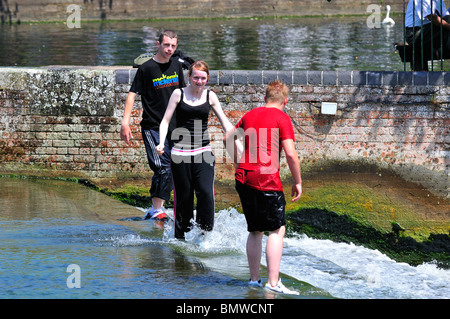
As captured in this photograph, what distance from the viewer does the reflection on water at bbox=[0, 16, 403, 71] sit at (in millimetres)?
15547

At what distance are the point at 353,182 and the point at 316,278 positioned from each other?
10.1 feet

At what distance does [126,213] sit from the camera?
8.21m

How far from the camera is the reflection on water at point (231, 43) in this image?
15.5m

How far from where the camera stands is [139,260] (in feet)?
20.1

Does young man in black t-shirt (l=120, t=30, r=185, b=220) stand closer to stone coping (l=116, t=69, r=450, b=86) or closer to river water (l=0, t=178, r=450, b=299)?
river water (l=0, t=178, r=450, b=299)

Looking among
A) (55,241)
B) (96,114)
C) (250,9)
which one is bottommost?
(55,241)

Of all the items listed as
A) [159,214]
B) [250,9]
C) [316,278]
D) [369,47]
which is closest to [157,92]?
[159,214]

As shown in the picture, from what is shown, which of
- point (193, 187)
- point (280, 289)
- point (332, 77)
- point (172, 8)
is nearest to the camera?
point (280, 289)

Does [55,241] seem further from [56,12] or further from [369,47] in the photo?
[56,12]

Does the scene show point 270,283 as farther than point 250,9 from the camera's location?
No

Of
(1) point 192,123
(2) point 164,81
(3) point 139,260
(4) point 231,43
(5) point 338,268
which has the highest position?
(4) point 231,43

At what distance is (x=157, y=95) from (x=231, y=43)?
13.0m

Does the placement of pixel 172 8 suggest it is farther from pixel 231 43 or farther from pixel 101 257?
pixel 101 257

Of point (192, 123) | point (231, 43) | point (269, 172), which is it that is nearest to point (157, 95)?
point (192, 123)
